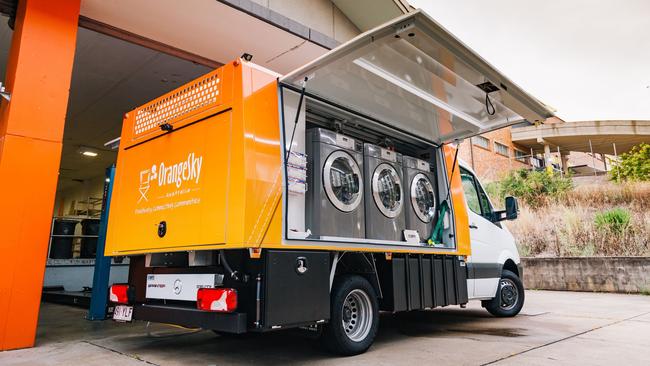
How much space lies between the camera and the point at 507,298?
6715 mm

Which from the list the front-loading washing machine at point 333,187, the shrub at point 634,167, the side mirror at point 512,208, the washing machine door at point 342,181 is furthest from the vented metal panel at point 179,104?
the shrub at point 634,167

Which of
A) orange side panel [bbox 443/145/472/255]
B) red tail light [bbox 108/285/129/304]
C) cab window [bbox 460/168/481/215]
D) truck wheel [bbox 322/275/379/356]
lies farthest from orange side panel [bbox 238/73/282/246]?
cab window [bbox 460/168/481/215]

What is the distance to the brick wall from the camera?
2450cm

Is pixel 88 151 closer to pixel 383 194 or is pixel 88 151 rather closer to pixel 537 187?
pixel 383 194

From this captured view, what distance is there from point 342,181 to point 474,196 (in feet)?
9.93

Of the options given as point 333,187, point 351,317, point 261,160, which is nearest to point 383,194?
point 333,187

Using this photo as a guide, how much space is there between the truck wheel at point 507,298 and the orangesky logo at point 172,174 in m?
5.01

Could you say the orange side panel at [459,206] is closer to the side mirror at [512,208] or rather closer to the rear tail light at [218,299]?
the side mirror at [512,208]

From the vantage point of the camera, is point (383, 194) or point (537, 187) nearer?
point (383, 194)

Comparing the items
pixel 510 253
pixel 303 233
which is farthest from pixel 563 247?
pixel 303 233

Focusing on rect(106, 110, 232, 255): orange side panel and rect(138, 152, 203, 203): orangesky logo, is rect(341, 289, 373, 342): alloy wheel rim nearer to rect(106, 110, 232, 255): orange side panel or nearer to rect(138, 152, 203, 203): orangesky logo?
rect(106, 110, 232, 255): orange side panel

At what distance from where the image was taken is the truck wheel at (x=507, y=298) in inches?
260

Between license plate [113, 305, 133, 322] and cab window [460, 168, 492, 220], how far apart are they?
15.5 ft

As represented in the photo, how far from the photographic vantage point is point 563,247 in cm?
1152
